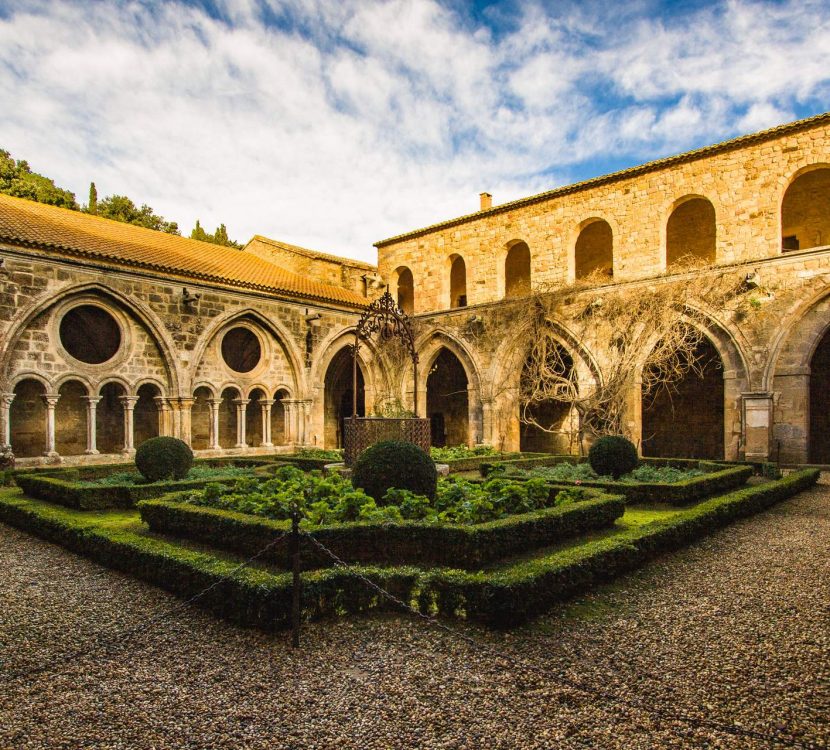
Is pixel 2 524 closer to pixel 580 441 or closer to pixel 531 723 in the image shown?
pixel 531 723

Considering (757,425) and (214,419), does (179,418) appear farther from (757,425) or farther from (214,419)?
(757,425)

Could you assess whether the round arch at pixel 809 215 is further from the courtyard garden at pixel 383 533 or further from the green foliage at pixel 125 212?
the green foliage at pixel 125 212

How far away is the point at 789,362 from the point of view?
39.4 feet

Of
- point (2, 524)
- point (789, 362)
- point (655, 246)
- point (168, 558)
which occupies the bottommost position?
point (2, 524)

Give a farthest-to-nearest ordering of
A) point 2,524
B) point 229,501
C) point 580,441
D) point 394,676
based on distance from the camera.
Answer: point 580,441 < point 2,524 < point 229,501 < point 394,676

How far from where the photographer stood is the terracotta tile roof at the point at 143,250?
1274 centimetres

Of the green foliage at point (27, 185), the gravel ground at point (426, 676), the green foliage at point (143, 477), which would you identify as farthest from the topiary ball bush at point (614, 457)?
the green foliage at point (27, 185)

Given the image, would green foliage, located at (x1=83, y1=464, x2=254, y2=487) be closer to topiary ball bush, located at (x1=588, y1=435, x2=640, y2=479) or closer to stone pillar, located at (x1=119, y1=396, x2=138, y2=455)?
stone pillar, located at (x1=119, y1=396, x2=138, y2=455)

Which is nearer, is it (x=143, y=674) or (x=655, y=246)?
(x=143, y=674)

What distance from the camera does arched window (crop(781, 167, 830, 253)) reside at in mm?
15516

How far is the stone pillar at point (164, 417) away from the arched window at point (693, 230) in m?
14.1

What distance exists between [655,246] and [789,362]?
166 inches

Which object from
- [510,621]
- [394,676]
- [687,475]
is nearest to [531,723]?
[394,676]

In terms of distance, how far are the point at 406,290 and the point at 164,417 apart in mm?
10556
